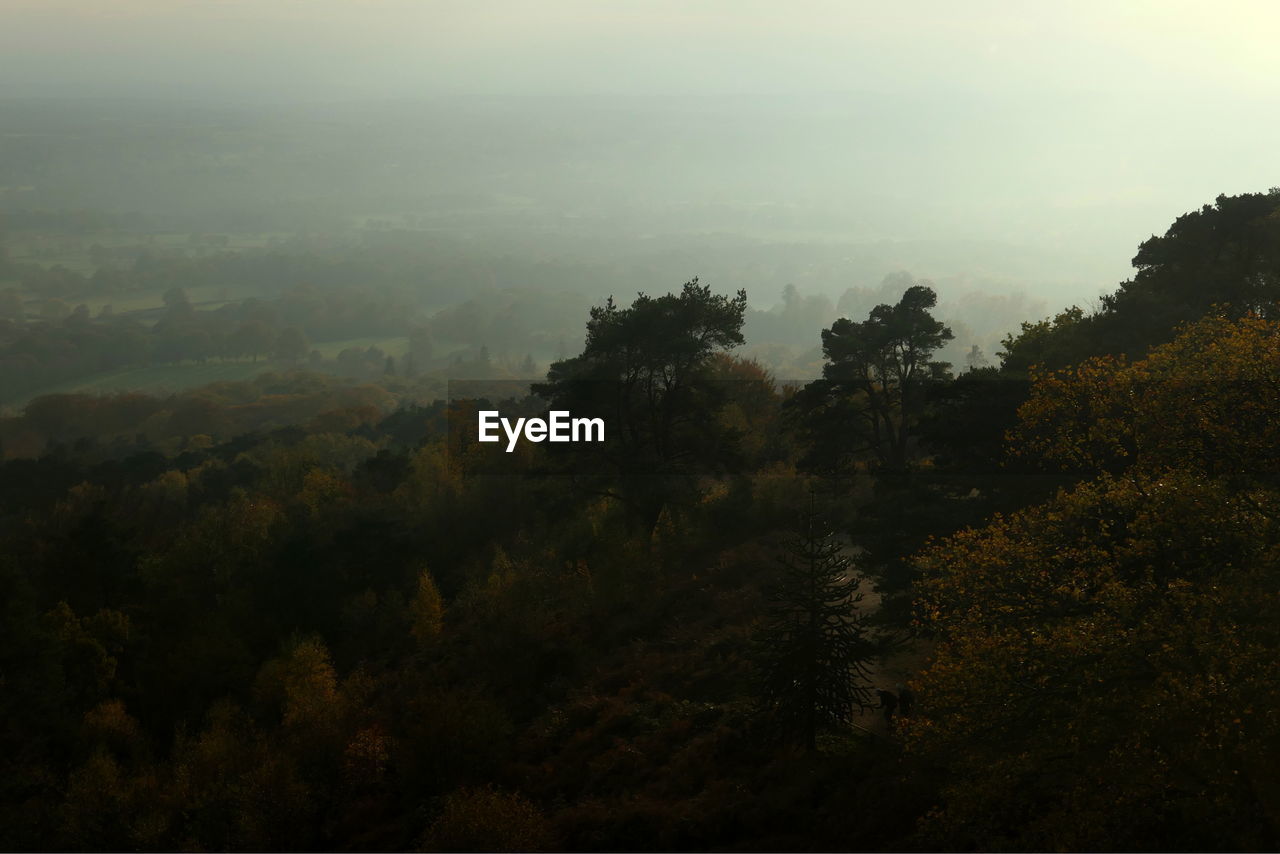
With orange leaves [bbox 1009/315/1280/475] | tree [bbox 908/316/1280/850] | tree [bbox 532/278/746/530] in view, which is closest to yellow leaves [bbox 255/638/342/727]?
tree [bbox 532/278/746/530]

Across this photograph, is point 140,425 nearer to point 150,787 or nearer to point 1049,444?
point 150,787

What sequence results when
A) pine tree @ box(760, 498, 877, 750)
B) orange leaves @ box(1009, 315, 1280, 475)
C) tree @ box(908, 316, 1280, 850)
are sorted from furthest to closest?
Answer: pine tree @ box(760, 498, 877, 750) → orange leaves @ box(1009, 315, 1280, 475) → tree @ box(908, 316, 1280, 850)

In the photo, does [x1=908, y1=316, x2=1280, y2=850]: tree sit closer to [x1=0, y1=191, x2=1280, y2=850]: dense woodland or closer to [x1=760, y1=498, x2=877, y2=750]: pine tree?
[x1=0, y1=191, x2=1280, y2=850]: dense woodland

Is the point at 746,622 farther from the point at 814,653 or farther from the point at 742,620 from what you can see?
the point at 814,653

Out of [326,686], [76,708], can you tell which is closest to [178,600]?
[76,708]

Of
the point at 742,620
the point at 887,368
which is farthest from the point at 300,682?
the point at 887,368

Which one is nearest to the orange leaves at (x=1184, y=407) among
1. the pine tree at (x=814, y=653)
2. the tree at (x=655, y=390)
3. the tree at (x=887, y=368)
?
the pine tree at (x=814, y=653)
